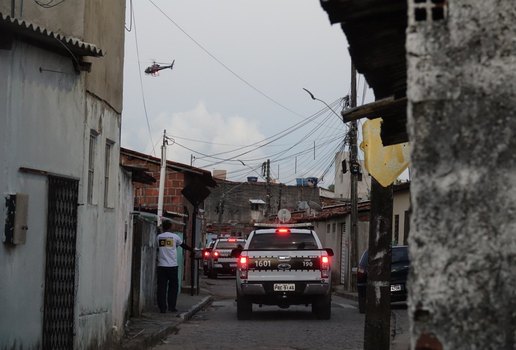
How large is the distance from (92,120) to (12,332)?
3122mm

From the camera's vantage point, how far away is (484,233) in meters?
2.62

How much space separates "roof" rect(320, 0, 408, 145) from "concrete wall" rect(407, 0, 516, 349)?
0.95 meters

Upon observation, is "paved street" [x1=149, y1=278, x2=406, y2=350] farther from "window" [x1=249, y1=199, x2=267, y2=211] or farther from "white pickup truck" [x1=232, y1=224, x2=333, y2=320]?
"window" [x1=249, y1=199, x2=267, y2=211]

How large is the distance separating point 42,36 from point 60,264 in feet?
8.24

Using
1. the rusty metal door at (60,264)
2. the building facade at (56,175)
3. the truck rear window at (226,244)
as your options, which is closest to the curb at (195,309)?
the building facade at (56,175)

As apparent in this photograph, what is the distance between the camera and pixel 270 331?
50.9 feet

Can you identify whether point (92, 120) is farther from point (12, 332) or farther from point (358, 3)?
point (358, 3)

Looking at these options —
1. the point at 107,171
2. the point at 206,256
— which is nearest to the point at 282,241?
the point at 107,171

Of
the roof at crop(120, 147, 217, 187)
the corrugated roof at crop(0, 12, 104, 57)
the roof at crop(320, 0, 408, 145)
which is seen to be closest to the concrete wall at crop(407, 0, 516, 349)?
the roof at crop(320, 0, 408, 145)

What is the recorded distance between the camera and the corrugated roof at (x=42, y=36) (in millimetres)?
7984

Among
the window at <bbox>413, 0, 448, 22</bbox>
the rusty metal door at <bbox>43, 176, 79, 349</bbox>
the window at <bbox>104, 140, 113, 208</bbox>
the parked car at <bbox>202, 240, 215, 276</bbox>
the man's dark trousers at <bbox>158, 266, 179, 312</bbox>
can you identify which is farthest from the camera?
the parked car at <bbox>202, 240, 215, 276</bbox>

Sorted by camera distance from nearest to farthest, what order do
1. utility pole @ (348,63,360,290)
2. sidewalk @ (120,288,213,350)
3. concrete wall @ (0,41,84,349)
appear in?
concrete wall @ (0,41,84,349), sidewalk @ (120,288,213,350), utility pole @ (348,63,360,290)

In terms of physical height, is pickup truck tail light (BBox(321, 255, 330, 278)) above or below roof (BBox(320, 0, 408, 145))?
below

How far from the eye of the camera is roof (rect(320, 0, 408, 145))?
146 inches
